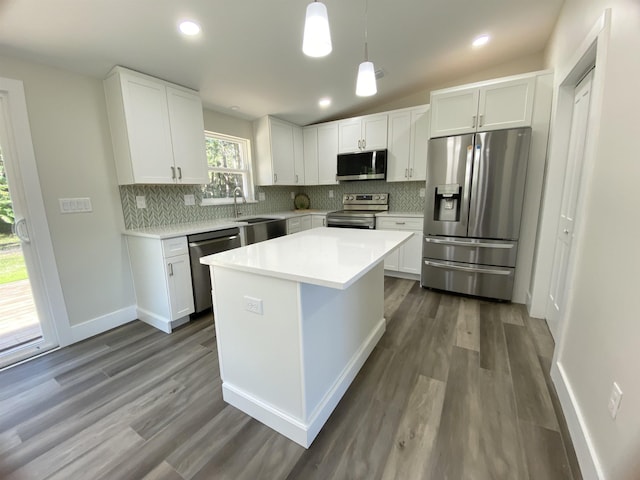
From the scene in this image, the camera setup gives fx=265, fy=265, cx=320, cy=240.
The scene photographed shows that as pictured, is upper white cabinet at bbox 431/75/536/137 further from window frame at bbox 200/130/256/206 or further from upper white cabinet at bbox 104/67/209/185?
upper white cabinet at bbox 104/67/209/185

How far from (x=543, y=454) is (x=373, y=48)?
127 inches

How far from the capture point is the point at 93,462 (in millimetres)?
1282

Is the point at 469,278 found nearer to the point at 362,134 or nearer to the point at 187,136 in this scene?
the point at 362,134

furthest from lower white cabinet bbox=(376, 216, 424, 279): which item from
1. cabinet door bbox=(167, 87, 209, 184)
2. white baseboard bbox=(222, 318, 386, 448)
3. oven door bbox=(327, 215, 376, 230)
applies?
cabinet door bbox=(167, 87, 209, 184)

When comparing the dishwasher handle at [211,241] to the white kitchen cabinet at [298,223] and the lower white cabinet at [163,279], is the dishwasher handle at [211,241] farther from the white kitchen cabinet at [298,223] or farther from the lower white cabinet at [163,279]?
the white kitchen cabinet at [298,223]

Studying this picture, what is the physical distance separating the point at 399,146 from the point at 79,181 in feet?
11.8

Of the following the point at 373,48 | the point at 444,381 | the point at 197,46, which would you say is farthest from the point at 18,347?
the point at 373,48

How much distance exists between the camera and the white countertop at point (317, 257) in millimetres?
1124

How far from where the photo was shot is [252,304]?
54.2 inches

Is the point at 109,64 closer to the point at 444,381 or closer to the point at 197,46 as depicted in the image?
the point at 197,46

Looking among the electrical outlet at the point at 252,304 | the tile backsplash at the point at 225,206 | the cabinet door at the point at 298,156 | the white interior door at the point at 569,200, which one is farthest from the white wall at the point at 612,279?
the cabinet door at the point at 298,156

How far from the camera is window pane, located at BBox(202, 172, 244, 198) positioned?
3.45 m

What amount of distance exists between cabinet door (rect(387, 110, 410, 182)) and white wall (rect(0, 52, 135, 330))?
3269mm

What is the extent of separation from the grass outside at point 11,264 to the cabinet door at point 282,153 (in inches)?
108
